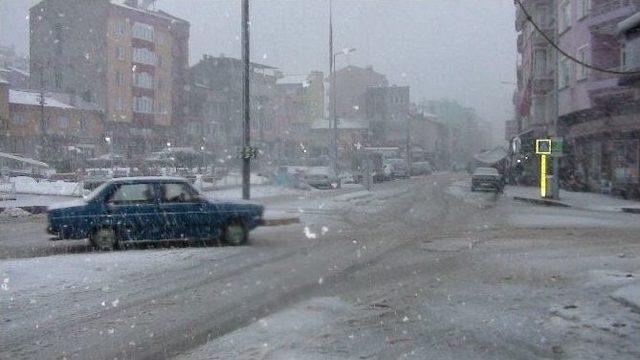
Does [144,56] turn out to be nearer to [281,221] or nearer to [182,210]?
[281,221]

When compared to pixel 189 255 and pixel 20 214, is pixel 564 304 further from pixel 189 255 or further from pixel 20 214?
pixel 20 214

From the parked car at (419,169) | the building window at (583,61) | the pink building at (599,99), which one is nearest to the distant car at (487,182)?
the pink building at (599,99)

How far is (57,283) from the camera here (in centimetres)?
933

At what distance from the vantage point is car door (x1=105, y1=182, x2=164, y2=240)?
1296 centimetres

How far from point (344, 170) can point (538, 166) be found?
24.4 metres

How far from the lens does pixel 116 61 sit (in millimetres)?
60344

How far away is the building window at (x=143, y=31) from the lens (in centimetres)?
6215

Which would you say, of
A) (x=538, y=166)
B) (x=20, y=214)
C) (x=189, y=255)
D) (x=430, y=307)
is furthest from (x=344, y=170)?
(x=430, y=307)

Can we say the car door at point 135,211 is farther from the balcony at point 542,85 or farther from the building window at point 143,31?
the building window at point 143,31

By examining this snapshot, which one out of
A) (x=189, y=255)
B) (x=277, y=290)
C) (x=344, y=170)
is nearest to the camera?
(x=277, y=290)

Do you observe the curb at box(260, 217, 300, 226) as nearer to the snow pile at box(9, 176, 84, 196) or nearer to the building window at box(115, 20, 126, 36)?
the snow pile at box(9, 176, 84, 196)

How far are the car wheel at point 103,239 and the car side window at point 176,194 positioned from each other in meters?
1.23

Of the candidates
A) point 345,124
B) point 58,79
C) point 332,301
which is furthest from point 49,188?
point 345,124

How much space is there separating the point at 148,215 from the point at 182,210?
0.69 metres
